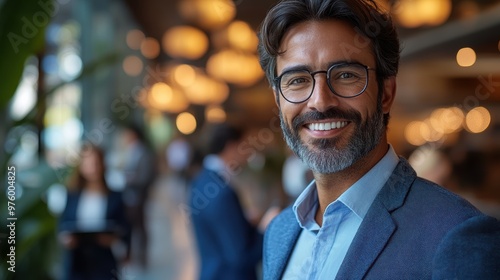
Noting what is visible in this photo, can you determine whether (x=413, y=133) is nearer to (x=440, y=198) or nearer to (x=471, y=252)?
(x=440, y=198)

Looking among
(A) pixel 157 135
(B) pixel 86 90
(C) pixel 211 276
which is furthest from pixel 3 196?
(A) pixel 157 135

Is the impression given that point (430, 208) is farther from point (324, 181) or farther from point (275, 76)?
point (275, 76)

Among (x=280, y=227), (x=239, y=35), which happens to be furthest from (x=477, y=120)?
(x=280, y=227)

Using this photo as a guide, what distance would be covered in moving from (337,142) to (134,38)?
13601 mm

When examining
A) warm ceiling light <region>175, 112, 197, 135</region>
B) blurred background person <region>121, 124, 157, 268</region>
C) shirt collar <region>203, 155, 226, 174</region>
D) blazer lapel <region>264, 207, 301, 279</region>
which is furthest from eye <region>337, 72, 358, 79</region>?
warm ceiling light <region>175, 112, 197, 135</region>

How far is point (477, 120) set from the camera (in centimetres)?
838

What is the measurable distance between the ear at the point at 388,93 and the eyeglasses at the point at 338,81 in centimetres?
7

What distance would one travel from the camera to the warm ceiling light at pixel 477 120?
321 inches

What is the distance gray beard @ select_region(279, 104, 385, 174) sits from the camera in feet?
3.14

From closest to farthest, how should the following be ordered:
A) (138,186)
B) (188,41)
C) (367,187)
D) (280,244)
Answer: (367,187), (280,244), (138,186), (188,41)

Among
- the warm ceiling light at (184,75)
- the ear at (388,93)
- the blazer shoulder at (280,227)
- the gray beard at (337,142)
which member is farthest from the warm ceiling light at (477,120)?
the gray beard at (337,142)

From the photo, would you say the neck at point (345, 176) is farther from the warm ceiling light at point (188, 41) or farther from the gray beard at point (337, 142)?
the warm ceiling light at point (188, 41)

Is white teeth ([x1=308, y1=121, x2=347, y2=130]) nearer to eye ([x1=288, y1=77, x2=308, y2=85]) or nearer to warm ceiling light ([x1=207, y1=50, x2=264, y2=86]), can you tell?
eye ([x1=288, y1=77, x2=308, y2=85])

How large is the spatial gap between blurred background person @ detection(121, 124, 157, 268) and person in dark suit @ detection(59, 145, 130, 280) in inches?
86.5
